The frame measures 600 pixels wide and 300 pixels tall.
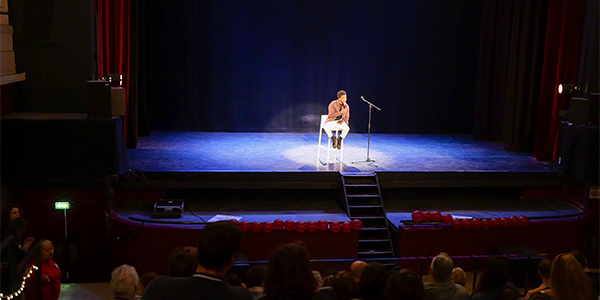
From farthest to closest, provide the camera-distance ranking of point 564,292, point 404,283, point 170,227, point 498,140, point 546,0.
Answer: point 498,140
point 546,0
point 170,227
point 564,292
point 404,283

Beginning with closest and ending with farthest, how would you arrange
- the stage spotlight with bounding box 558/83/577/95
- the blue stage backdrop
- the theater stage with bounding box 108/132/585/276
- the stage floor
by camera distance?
the theater stage with bounding box 108/132/585/276 < the stage floor < the stage spotlight with bounding box 558/83/577/95 < the blue stage backdrop

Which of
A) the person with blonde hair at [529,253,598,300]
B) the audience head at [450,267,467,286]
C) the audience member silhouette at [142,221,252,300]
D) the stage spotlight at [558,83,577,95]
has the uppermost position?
the stage spotlight at [558,83,577,95]

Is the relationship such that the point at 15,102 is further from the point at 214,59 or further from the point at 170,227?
the point at 214,59

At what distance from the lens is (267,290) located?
232 cm

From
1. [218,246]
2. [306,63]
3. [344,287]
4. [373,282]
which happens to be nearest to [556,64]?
[306,63]

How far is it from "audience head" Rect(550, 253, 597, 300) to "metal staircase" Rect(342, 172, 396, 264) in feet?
11.4

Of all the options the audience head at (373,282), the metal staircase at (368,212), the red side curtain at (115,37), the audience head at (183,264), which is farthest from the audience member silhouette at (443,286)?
the red side curtain at (115,37)

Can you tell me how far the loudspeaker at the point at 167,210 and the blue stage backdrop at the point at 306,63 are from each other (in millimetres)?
3692

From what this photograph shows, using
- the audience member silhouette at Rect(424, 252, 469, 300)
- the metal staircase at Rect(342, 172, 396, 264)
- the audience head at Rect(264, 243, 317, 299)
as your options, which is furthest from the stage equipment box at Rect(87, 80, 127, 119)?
the audience head at Rect(264, 243, 317, 299)

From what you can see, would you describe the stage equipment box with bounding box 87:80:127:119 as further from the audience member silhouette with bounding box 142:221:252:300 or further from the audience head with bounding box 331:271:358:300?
the audience member silhouette with bounding box 142:221:252:300

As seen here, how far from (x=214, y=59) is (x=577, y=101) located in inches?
234

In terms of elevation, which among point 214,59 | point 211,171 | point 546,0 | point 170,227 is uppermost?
point 546,0

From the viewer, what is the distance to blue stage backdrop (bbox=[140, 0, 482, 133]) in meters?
9.96

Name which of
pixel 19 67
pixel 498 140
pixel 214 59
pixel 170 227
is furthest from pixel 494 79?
pixel 19 67
